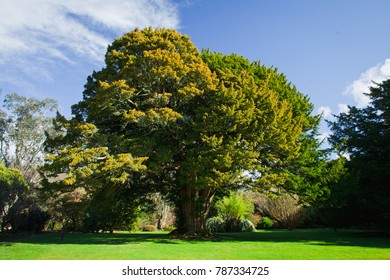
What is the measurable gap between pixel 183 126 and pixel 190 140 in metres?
0.97

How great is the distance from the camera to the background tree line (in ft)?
56.9

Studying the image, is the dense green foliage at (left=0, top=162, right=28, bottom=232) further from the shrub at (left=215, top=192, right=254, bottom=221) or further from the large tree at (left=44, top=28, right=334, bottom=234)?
the shrub at (left=215, top=192, right=254, bottom=221)

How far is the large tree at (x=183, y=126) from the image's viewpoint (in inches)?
675

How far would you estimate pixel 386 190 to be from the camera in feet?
76.6

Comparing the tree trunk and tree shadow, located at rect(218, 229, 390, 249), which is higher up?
the tree trunk

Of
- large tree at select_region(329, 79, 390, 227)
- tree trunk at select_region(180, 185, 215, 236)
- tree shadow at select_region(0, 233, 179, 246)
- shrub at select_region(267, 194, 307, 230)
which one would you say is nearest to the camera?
tree shadow at select_region(0, 233, 179, 246)

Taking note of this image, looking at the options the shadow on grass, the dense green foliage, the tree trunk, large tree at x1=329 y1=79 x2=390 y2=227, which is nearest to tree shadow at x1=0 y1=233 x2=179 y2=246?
the shadow on grass

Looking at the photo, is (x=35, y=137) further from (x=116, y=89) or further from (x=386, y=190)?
(x=386, y=190)

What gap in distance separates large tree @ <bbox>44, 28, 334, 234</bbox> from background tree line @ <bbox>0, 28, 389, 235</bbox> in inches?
2.4

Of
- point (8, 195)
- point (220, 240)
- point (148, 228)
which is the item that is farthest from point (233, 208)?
point (8, 195)

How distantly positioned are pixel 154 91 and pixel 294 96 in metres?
9.18

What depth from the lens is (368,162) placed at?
2388 centimetres

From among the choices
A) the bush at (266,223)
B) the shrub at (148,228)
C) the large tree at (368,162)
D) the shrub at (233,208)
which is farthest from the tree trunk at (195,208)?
the bush at (266,223)

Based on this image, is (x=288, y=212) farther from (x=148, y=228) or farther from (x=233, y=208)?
(x=148, y=228)
